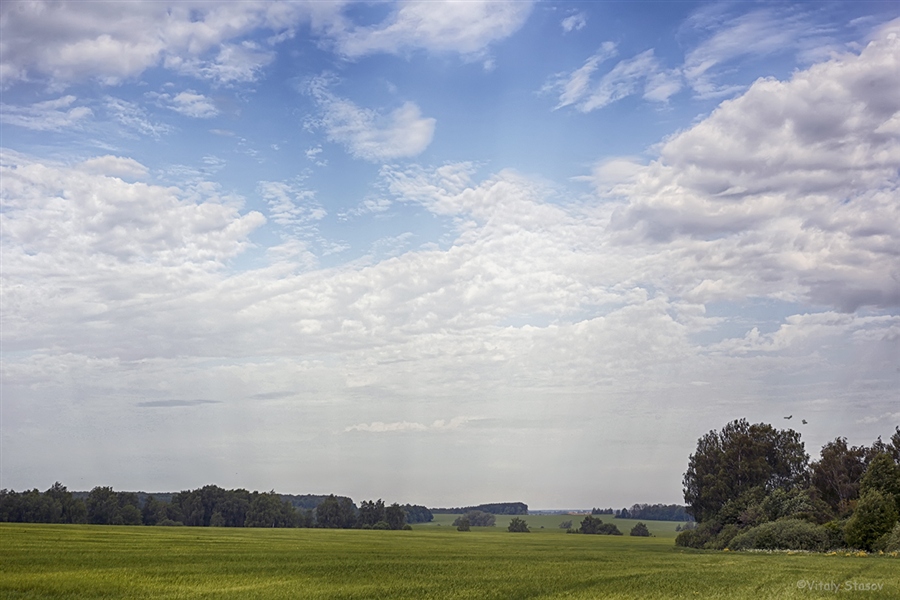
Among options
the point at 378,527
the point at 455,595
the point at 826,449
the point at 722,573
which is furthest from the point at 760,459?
the point at 378,527

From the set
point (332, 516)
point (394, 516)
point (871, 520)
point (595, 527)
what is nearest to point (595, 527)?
point (595, 527)

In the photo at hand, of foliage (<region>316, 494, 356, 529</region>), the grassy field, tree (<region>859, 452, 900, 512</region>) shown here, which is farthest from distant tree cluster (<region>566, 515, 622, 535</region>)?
the grassy field

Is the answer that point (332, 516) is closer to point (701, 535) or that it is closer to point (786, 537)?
point (701, 535)

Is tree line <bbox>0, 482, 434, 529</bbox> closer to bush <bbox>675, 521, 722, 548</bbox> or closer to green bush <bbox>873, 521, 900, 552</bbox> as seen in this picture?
bush <bbox>675, 521, 722, 548</bbox>

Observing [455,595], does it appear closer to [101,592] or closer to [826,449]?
[101,592]

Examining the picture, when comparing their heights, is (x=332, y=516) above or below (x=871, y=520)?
below

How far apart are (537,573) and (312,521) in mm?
163887

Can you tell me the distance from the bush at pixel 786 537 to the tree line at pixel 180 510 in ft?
391

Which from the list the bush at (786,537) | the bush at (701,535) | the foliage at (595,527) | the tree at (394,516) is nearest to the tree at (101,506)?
the tree at (394,516)

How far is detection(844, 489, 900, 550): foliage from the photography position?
6825 cm

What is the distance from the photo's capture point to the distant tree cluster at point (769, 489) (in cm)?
8150

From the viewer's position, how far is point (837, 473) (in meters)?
98.9

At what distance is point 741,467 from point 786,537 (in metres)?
24.7

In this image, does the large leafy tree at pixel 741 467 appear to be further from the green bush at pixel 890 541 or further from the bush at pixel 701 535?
the green bush at pixel 890 541
